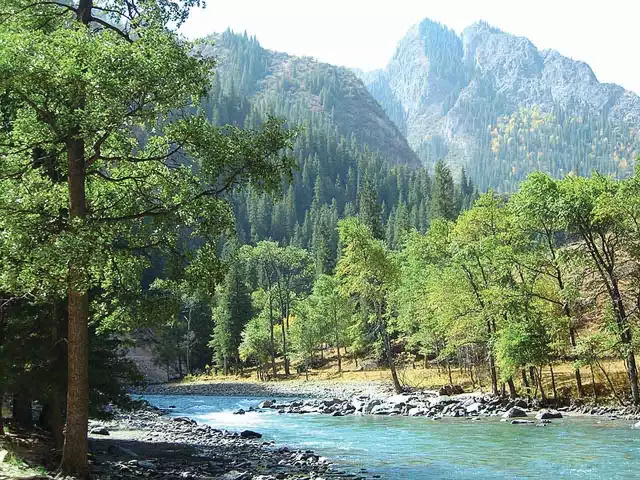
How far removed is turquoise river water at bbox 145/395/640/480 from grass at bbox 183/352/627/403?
5858 mm

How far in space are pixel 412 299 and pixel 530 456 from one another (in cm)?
3208

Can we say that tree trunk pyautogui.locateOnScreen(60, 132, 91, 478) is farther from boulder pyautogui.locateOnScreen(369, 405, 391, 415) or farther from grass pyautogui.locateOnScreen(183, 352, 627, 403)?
grass pyautogui.locateOnScreen(183, 352, 627, 403)

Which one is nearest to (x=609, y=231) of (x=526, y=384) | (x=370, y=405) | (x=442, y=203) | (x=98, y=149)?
(x=526, y=384)

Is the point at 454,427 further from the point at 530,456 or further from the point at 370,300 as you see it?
the point at 370,300

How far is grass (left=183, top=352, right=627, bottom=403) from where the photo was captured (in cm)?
3422

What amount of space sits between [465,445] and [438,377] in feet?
103

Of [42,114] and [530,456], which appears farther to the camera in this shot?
[530,456]

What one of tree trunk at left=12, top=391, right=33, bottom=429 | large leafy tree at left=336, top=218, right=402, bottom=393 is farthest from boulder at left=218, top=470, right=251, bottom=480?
large leafy tree at left=336, top=218, right=402, bottom=393

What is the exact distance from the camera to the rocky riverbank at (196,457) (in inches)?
621

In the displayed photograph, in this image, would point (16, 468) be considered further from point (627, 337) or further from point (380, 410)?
point (380, 410)

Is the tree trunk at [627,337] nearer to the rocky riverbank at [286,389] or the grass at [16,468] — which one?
the rocky riverbank at [286,389]

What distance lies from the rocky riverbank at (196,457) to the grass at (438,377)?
63.1 feet

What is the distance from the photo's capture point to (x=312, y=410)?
40125mm

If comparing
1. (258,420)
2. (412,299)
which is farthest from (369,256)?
(258,420)
